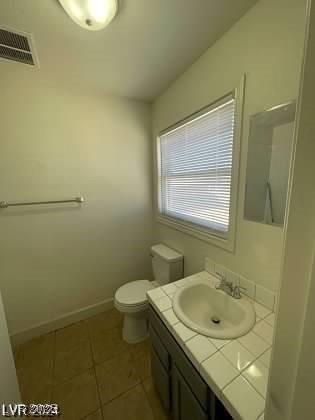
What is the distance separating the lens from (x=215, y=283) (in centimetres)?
125

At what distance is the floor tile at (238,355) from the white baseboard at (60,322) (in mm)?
1602

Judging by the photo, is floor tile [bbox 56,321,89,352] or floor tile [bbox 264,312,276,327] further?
floor tile [bbox 56,321,89,352]

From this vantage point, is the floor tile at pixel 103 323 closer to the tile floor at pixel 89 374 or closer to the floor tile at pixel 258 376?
the tile floor at pixel 89 374

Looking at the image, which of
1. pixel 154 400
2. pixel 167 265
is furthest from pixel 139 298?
pixel 154 400

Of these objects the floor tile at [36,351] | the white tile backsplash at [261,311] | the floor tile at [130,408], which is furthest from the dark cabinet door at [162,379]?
the floor tile at [36,351]

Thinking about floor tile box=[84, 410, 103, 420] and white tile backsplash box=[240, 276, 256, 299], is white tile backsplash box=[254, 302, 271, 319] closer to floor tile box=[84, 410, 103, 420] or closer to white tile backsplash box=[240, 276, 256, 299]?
white tile backsplash box=[240, 276, 256, 299]

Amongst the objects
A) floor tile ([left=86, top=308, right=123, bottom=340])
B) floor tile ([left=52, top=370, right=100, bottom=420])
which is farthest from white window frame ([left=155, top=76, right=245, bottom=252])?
floor tile ([left=52, top=370, right=100, bottom=420])

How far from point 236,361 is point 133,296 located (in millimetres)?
1052

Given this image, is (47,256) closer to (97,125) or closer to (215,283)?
(97,125)

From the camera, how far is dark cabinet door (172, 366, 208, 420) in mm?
774

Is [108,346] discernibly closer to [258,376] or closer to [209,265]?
[209,265]

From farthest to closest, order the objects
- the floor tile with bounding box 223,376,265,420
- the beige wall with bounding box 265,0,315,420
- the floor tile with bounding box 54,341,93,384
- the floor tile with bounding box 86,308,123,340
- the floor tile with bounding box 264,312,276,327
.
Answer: the floor tile with bounding box 86,308,123,340 < the floor tile with bounding box 54,341,93,384 < the floor tile with bounding box 264,312,276,327 < the floor tile with bounding box 223,376,265,420 < the beige wall with bounding box 265,0,315,420

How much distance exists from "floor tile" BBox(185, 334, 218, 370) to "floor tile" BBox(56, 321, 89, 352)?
1377 mm

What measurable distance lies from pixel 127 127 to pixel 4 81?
3.34ft
